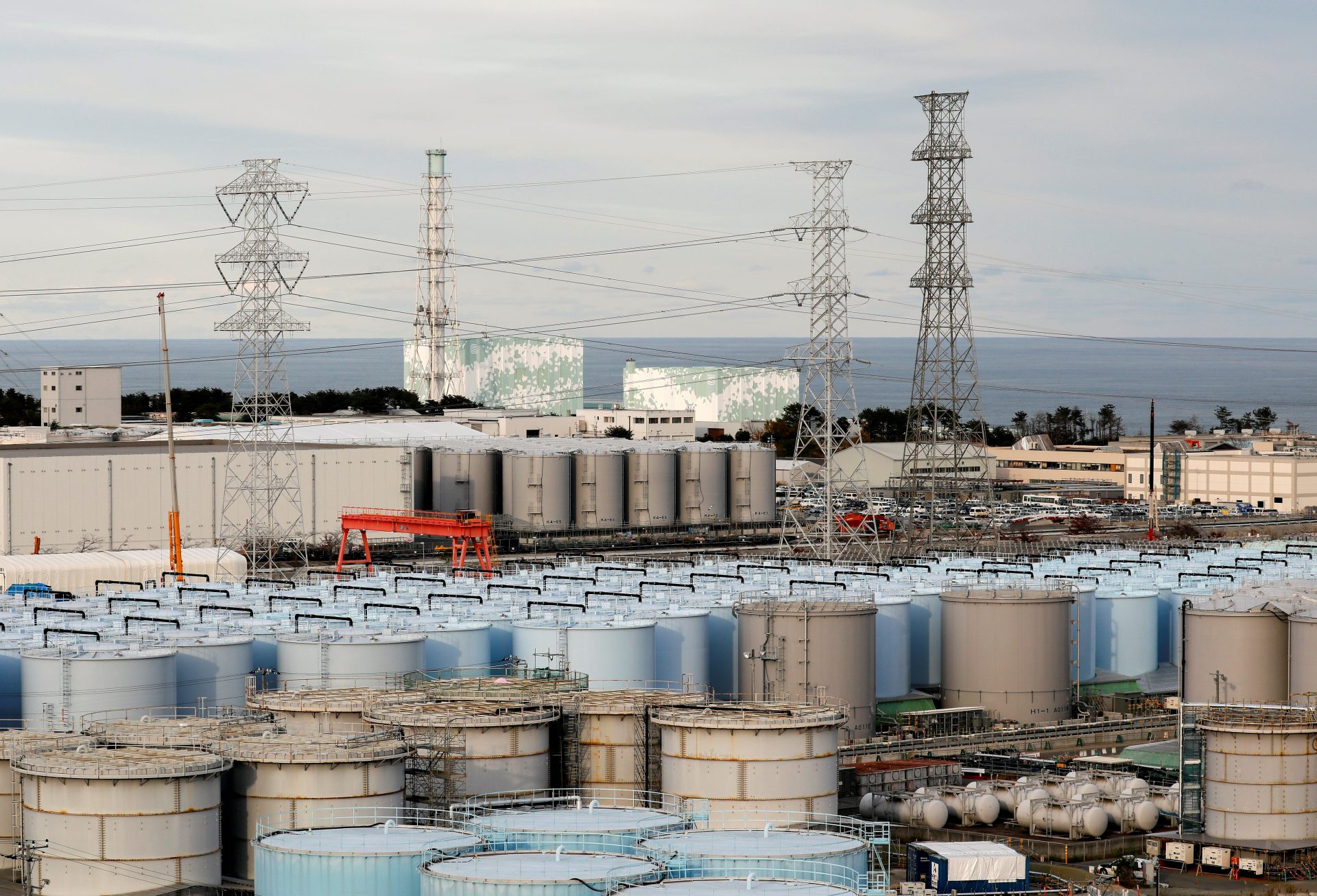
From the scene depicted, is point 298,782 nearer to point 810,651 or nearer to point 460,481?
point 810,651

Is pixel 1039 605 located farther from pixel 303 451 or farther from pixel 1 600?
pixel 303 451

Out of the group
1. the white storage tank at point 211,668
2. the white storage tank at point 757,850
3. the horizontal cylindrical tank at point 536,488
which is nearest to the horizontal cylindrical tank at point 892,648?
the white storage tank at point 211,668

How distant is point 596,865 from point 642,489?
65.1m

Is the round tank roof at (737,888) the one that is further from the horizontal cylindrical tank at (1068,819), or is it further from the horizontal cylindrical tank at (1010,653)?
the horizontal cylindrical tank at (1010,653)

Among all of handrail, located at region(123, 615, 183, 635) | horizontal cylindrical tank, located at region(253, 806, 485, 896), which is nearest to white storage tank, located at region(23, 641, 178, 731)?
handrail, located at region(123, 615, 183, 635)

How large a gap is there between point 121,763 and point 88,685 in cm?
836

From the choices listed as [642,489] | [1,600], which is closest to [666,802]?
[1,600]

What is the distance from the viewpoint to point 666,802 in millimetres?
24859

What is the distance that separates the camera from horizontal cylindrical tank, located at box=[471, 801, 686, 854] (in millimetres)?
20938

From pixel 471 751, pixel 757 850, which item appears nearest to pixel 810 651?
pixel 471 751

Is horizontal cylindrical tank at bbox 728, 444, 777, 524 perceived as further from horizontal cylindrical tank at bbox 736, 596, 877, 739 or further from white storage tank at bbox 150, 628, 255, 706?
white storage tank at bbox 150, 628, 255, 706

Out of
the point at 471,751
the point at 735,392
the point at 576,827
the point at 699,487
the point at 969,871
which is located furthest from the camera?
the point at 735,392

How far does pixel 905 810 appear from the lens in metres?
31.7

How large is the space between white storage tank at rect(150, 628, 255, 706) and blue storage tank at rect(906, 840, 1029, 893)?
41.8 ft
